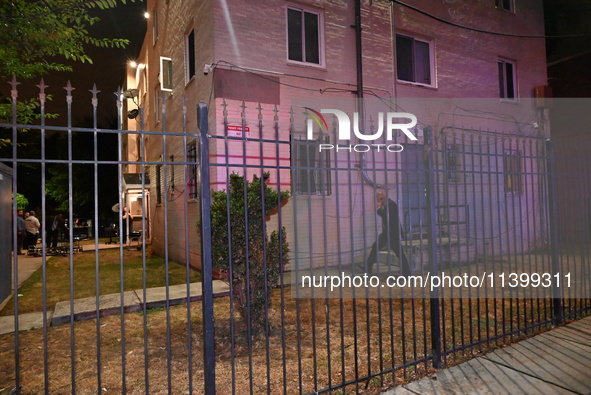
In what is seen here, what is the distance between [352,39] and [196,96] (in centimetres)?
438

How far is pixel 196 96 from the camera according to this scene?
31.1 ft

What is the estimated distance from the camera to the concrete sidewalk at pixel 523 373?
3.44 meters

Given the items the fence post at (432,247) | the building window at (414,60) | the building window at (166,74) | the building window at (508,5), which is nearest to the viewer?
the fence post at (432,247)

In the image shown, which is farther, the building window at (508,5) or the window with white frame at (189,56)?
the building window at (508,5)

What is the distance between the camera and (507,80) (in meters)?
13.6

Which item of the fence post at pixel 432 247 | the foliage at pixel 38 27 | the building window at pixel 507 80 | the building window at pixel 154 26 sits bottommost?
the fence post at pixel 432 247

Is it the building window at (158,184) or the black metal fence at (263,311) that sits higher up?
the building window at (158,184)

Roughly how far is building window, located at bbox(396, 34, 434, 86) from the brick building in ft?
0.10

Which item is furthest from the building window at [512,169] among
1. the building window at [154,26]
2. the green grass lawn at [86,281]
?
the building window at [154,26]

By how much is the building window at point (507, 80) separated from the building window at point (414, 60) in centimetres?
348

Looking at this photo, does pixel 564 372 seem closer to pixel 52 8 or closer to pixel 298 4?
pixel 52 8

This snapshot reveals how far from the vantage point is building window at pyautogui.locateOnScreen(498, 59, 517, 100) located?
13367mm

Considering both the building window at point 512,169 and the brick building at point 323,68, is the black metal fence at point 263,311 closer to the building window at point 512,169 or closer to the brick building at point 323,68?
the building window at point 512,169

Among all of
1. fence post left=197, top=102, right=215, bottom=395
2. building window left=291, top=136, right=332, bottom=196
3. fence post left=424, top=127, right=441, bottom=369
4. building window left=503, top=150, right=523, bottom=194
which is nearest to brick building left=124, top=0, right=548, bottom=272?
building window left=291, top=136, right=332, bottom=196
